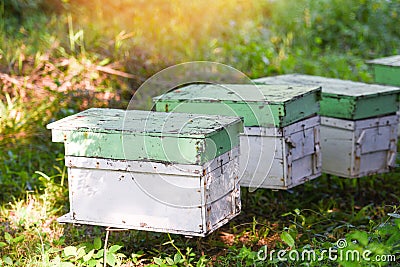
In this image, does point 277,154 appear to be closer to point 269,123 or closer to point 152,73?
point 269,123

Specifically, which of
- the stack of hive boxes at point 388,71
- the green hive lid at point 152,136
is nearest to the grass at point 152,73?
the green hive lid at point 152,136

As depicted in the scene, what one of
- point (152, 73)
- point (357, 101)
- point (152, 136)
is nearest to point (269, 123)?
point (357, 101)

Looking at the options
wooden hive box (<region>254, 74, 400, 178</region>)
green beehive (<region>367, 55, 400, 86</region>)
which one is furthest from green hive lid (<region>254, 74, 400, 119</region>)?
green beehive (<region>367, 55, 400, 86</region>)

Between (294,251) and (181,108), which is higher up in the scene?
(181,108)

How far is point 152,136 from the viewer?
299cm

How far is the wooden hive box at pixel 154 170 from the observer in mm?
2965

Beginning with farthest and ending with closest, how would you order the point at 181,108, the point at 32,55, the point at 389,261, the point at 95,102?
1. the point at 32,55
2. the point at 95,102
3. the point at 181,108
4. the point at 389,261

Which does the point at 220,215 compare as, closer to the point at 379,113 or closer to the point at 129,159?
the point at 129,159

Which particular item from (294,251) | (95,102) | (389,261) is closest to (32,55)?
(95,102)

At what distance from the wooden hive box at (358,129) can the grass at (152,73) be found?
27 centimetres

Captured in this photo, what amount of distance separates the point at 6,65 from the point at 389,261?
4070mm

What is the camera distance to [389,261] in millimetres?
2838

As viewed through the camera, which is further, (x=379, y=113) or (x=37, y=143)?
(x=37, y=143)

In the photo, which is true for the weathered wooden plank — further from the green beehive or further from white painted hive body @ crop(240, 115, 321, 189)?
the green beehive
